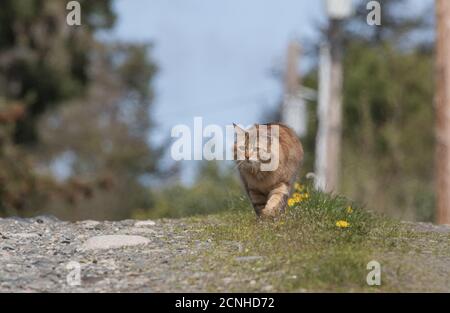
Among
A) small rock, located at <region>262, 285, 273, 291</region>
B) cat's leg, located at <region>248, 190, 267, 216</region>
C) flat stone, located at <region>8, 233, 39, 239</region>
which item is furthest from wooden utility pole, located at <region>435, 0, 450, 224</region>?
small rock, located at <region>262, 285, 273, 291</region>

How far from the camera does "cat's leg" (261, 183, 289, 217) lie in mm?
8430

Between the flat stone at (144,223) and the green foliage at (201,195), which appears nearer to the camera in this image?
the flat stone at (144,223)

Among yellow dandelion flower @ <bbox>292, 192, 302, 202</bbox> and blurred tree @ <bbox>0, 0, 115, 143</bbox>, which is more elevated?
blurred tree @ <bbox>0, 0, 115, 143</bbox>

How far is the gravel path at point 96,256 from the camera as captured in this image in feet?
21.7

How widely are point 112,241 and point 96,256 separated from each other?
41 cm

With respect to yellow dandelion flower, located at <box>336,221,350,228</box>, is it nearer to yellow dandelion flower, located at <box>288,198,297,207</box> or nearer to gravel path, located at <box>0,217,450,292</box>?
gravel path, located at <box>0,217,450,292</box>

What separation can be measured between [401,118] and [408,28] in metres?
A: 7.29

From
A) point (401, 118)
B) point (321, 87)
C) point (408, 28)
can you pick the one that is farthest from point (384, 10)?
point (321, 87)

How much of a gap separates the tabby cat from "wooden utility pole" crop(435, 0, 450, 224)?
6083mm

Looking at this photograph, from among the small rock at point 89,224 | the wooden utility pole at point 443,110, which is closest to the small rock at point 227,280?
the small rock at point 89,224

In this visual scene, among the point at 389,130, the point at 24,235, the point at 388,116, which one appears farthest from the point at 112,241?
the point at 388,116

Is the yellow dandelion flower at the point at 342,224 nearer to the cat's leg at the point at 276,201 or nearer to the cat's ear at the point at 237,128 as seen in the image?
the cat's leg at the point at 276,201

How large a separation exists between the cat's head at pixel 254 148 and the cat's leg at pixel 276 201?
0.26 m
